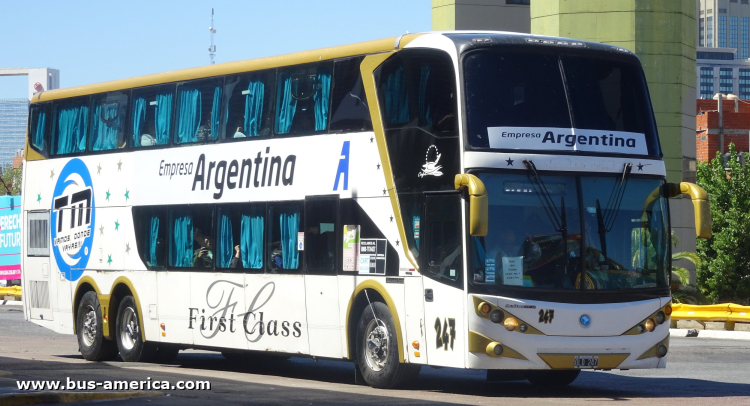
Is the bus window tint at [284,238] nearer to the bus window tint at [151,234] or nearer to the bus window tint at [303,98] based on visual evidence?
the bus window tint at [303,98]

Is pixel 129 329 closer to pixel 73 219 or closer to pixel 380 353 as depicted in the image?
pixel 73 219

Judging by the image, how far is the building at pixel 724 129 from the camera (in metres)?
82.5

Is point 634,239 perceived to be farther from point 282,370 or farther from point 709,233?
point 282,370

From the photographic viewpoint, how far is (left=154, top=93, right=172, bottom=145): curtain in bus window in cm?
1844

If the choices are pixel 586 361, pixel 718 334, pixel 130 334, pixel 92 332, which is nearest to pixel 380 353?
pixel 586 361

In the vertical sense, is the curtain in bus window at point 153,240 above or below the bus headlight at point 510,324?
above

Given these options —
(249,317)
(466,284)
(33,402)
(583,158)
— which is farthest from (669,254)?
(33,402)

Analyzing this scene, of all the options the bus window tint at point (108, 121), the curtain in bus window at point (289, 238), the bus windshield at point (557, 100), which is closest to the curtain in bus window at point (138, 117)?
the bus window tint at point (108, 121)

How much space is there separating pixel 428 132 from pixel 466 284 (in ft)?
6.02

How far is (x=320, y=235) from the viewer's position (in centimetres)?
1550

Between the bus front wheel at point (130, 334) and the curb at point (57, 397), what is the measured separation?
683cm

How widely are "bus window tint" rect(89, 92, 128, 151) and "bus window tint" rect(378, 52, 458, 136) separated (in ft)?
20.6

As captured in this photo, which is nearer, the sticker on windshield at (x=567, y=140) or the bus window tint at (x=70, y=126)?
the sticker on windshield at (x=567, y=140)

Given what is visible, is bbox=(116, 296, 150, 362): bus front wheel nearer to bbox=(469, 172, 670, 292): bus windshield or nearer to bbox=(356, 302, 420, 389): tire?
bbox=(356, 302, 420, 389): tire
